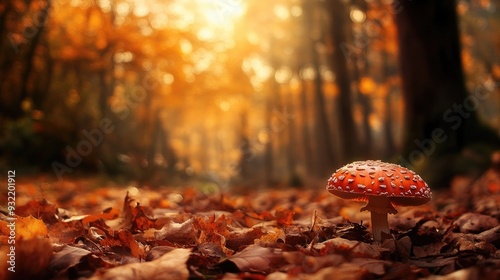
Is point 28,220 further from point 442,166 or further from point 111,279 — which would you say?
point 442,166

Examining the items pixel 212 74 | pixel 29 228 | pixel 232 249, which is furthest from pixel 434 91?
pixel 212 74

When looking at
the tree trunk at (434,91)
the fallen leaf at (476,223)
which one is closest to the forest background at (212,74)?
the tree trunk at (434,91)

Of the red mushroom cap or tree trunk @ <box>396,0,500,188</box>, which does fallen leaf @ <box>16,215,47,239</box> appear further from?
tree trunk @ <box>396,0,500,188</box>

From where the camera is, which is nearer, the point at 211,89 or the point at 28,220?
the point at 28,220

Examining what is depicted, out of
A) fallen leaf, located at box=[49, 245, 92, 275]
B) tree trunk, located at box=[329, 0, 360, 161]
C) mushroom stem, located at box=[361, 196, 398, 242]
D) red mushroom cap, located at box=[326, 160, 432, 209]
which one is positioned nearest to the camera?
fallen leaf, located at box=[49, 245, 92, 275]

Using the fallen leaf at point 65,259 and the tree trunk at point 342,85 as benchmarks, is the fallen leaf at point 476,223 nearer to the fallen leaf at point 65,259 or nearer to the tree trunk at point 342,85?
the fallen leaf at point 65,259

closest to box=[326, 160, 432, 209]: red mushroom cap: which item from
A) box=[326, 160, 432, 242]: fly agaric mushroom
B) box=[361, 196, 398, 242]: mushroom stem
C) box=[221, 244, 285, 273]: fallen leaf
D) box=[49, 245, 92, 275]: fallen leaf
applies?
box=[326, 160, 432, 242]: fly agaric mushroom

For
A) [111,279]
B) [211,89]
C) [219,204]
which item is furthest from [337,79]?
[111,279]
